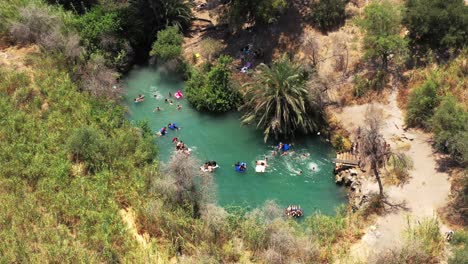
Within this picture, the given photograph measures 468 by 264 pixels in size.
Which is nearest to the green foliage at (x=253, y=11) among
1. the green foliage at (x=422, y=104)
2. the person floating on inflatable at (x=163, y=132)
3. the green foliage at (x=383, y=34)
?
the green foliage at (x=383, y=34)

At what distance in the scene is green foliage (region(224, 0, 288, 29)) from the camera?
41.4 metres

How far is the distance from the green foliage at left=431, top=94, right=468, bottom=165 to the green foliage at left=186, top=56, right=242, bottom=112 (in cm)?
1511

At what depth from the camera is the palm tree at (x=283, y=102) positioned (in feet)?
119

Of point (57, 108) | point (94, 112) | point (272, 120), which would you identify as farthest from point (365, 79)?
point (57, 108)

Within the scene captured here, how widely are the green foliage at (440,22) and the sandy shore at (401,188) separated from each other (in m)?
5.08

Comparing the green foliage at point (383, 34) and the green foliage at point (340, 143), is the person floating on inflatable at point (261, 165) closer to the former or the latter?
the green foliage at point (340, 143)

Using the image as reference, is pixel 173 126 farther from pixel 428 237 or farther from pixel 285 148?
pixel 428 237

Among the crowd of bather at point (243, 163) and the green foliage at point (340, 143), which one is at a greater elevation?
the green foliage at point (340, 143)

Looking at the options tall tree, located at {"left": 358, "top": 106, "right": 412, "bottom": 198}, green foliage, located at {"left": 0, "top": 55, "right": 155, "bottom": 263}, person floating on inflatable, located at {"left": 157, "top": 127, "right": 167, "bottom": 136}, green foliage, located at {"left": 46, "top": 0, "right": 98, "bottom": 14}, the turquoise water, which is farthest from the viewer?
green foliage, located at {"left": 46, "top": 0, "right": 98, "bottom": 14}

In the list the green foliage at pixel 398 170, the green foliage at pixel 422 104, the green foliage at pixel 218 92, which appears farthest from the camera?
the green foliage at pixel 218 92

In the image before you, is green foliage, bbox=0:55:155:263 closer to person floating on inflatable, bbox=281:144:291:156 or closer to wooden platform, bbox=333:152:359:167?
person floating on inflatable, bbox=281:144:291:156

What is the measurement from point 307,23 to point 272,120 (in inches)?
446

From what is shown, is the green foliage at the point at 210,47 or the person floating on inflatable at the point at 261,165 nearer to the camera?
the person floating on inflatable at the point at 261,165

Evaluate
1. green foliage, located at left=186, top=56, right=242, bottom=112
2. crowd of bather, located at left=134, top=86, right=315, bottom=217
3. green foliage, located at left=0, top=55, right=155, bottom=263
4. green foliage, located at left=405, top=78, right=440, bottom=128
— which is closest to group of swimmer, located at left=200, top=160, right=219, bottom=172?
crowd of bather, located at left=134, top=86, right=315, bottom=217
